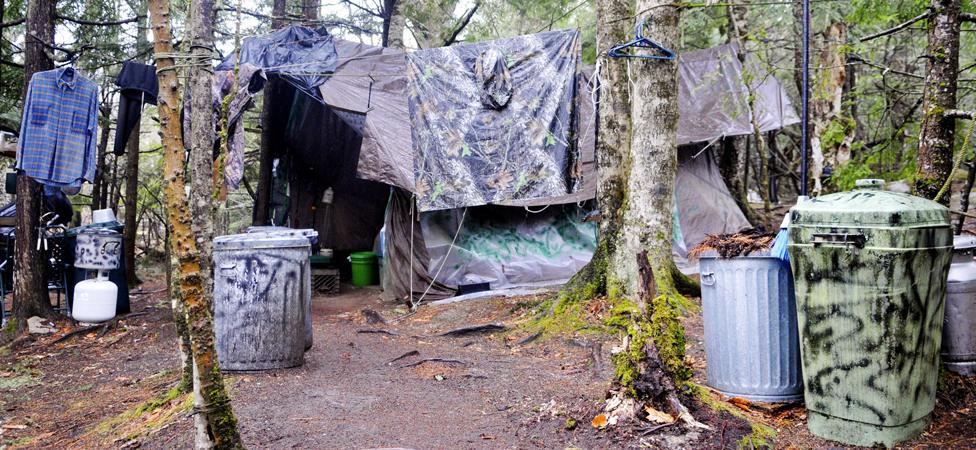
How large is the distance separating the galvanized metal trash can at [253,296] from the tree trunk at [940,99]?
4.15 m

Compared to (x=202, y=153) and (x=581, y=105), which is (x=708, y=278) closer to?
(x=202, y=153)

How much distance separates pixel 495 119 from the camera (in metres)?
8.86

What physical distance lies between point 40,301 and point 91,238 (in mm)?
1165

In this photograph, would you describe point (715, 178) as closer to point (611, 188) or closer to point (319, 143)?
point (611, 188)

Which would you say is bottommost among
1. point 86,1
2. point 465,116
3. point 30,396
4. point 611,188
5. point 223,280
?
point 30,396

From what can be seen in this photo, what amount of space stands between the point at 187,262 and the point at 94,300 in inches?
239

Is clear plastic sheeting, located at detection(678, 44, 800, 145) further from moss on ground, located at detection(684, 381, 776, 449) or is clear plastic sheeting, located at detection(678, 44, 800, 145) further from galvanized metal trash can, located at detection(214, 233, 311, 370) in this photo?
moss on ground, located at detection(684, 381, 776, 449)

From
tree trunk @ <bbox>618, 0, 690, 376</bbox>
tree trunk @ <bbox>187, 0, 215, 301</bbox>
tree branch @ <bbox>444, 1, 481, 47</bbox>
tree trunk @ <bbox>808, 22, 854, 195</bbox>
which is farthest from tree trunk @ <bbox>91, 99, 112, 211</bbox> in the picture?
tree trunk @ <bbox>808, 22, 854, 195</bbox>

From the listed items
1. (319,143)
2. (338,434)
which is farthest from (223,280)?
(319,143)

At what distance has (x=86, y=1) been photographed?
11828 millimetres

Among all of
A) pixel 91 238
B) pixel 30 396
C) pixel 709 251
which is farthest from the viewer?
pixel 91 238

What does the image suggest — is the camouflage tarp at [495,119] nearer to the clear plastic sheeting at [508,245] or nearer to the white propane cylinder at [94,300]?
the clear plastic sheeting at [508,245]

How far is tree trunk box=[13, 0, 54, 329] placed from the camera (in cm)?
808

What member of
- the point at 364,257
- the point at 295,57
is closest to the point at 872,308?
the point at 295,57
